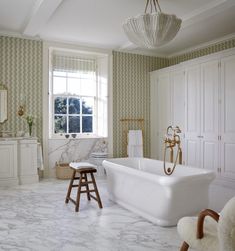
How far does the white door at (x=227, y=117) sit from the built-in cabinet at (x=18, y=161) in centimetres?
347

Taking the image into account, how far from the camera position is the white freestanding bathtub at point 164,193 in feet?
10.5

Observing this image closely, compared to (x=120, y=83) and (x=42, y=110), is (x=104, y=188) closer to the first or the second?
(x=42, y=110)

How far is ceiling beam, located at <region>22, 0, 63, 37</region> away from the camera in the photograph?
13.7 feet

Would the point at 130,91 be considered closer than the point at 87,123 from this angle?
No

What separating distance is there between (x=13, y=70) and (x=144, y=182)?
366 centimetres

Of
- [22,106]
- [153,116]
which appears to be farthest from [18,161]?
[153,116]

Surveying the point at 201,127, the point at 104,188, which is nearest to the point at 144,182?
the point at 104,188

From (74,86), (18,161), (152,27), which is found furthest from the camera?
(74,86)

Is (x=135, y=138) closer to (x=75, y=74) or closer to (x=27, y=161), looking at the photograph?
(x=75, y=74)

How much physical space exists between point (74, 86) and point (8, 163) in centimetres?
227

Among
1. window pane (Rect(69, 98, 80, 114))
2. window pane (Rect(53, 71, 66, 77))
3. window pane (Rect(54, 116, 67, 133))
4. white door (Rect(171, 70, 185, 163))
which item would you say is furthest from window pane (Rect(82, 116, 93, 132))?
white door (Rect(171, 70, 185, 163))

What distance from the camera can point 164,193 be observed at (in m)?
3.23

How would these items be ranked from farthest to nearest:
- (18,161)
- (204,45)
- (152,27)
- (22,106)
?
1. (204,45)
2. (22,106)
3. (18,161)
4. (152,27)

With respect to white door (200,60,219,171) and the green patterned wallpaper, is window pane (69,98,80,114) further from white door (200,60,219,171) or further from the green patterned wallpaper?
white door (200,60,219,171)
